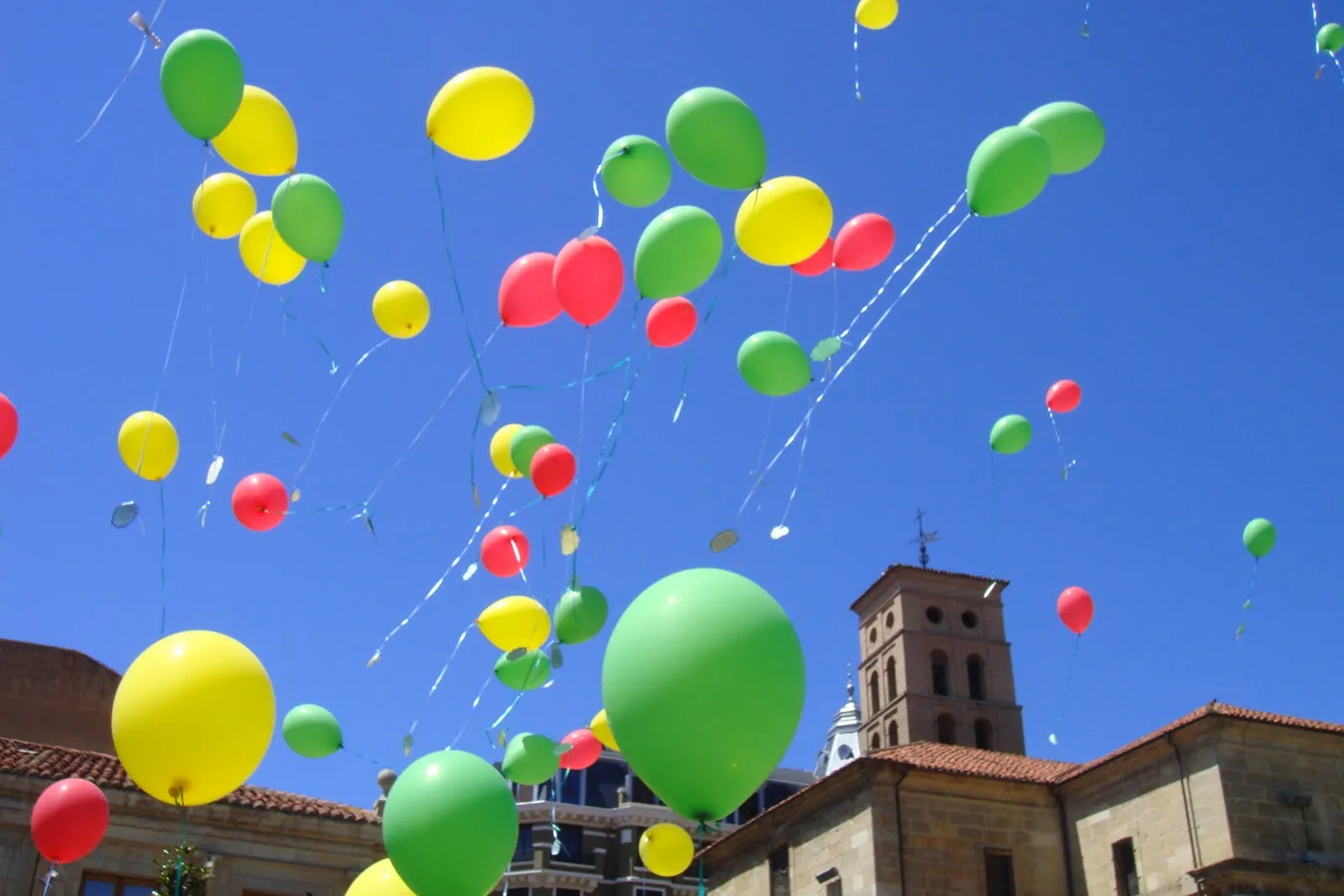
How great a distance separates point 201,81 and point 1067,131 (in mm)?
5145

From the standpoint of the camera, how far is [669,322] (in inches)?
322

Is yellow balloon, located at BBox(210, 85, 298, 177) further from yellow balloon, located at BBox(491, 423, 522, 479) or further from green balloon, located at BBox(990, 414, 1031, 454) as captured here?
green balloon, located at BBox(990, 414, 1031, 454)

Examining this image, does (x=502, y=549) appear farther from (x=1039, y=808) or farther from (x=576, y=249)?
(x=1039, y=808)

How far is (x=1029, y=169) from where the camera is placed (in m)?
7.29

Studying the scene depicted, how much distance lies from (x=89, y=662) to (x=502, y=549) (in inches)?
584

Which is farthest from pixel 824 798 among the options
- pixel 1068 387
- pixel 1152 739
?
pixel 1068 387

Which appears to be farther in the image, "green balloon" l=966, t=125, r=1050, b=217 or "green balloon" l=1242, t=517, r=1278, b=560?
"green balloon" l=1242, t=517, r=1278, b=560

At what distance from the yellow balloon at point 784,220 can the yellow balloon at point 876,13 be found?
5.89 ft

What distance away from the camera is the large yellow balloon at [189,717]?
600 centimetres

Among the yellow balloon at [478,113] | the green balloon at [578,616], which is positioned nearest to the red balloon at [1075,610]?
the green balloon at [578,616]

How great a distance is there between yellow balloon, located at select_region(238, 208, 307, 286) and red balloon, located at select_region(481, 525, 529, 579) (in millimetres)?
2275

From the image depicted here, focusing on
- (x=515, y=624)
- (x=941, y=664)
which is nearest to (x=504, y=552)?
(x=515, y=624)

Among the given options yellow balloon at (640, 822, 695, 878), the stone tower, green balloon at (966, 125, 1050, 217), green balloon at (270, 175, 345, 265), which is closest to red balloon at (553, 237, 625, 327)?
green balloon at (270, 175, 345, 265)

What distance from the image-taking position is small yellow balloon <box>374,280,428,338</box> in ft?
26.8
